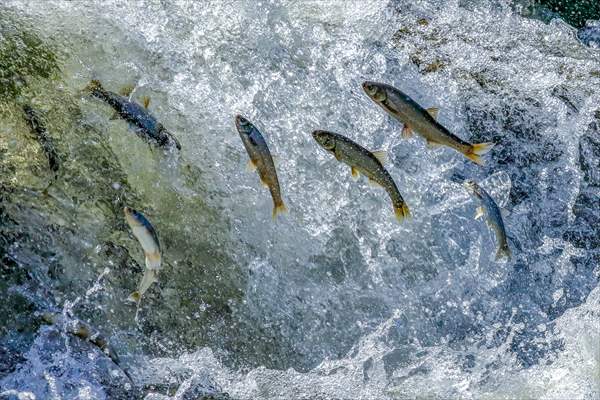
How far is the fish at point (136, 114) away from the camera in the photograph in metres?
4.22

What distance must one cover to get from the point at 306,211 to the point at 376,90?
915 millimetres

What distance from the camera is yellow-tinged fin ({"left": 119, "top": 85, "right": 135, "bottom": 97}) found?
4.55 m

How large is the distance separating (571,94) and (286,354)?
7.43 ft

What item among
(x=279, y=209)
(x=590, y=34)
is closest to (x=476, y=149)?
(x=279, y=209)

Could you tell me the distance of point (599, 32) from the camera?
5.28 m

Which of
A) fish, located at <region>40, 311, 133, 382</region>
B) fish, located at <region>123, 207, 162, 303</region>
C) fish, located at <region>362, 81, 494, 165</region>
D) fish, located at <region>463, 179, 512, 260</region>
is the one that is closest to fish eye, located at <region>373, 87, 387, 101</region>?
fish, located at <region>362, 81, 494, 165</region>

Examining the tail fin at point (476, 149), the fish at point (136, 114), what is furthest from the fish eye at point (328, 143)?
the fish at point (136, 114)

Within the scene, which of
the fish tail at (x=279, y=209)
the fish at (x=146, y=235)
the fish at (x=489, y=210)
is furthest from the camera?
the fish at (x=489, y=210)

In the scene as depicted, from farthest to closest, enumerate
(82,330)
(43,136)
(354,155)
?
(43,136)
(82,330)
(354,155)

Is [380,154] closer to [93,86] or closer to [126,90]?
[126,90]

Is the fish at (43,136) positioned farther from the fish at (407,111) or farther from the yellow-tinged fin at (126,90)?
the fish at (407,111)

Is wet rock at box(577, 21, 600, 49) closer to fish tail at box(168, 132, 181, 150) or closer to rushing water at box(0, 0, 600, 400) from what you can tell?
rushing water at box(0, 0, 600, 400)

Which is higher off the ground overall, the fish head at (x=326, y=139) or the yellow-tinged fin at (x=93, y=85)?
the fish head at (x=326, y=139)

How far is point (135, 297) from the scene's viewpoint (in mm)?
4352
